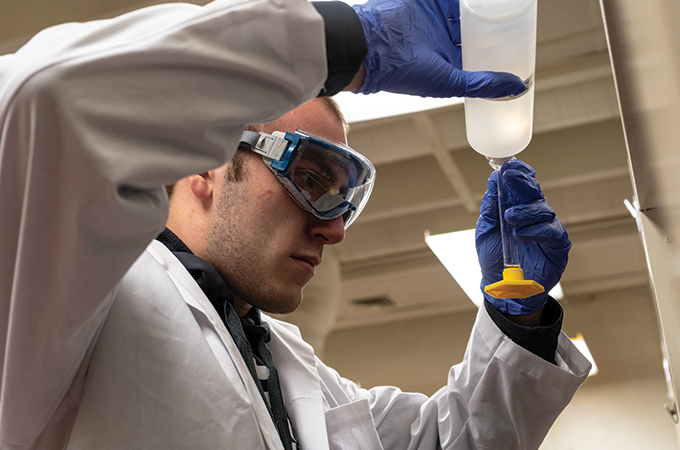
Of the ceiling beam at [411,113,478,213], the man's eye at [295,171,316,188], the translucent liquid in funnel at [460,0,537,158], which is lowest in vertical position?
the man's eye at [295,171,316,188]

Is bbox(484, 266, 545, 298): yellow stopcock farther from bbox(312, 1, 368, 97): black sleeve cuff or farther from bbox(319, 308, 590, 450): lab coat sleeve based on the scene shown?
bbox(312, 1, 368, 97): black sleeve cuff

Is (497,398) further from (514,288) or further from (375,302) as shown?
(375,302)

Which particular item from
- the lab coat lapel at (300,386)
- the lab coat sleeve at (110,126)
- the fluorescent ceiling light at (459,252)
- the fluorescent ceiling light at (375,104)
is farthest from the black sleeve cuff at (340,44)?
the fluorescent ceiling light at (459,252)

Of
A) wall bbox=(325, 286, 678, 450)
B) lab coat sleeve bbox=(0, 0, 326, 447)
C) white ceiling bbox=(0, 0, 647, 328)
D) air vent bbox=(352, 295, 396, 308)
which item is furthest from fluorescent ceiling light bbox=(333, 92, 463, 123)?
wall bbox=(325, 286, 678, 450)

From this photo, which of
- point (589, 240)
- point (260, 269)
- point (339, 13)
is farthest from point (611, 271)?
point (339, 13)

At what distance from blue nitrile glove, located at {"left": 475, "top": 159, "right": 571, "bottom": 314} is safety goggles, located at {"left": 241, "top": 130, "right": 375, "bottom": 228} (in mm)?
409

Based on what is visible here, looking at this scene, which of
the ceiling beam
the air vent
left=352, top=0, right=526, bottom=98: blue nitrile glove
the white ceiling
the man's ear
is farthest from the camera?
the air vent

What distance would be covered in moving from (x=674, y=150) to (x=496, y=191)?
714mm

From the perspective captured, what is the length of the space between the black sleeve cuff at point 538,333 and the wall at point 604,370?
545 centimetres

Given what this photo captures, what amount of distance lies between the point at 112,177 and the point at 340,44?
0.37 meters

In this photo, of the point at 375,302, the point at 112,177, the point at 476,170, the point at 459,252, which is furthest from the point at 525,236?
the point at 375,302

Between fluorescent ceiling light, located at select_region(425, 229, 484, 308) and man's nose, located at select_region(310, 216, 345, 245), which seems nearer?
man's nose, located at select_region(310, 216, 345, 245)

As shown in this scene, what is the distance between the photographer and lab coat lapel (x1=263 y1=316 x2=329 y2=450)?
4.56ft

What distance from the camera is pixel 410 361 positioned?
760cm
